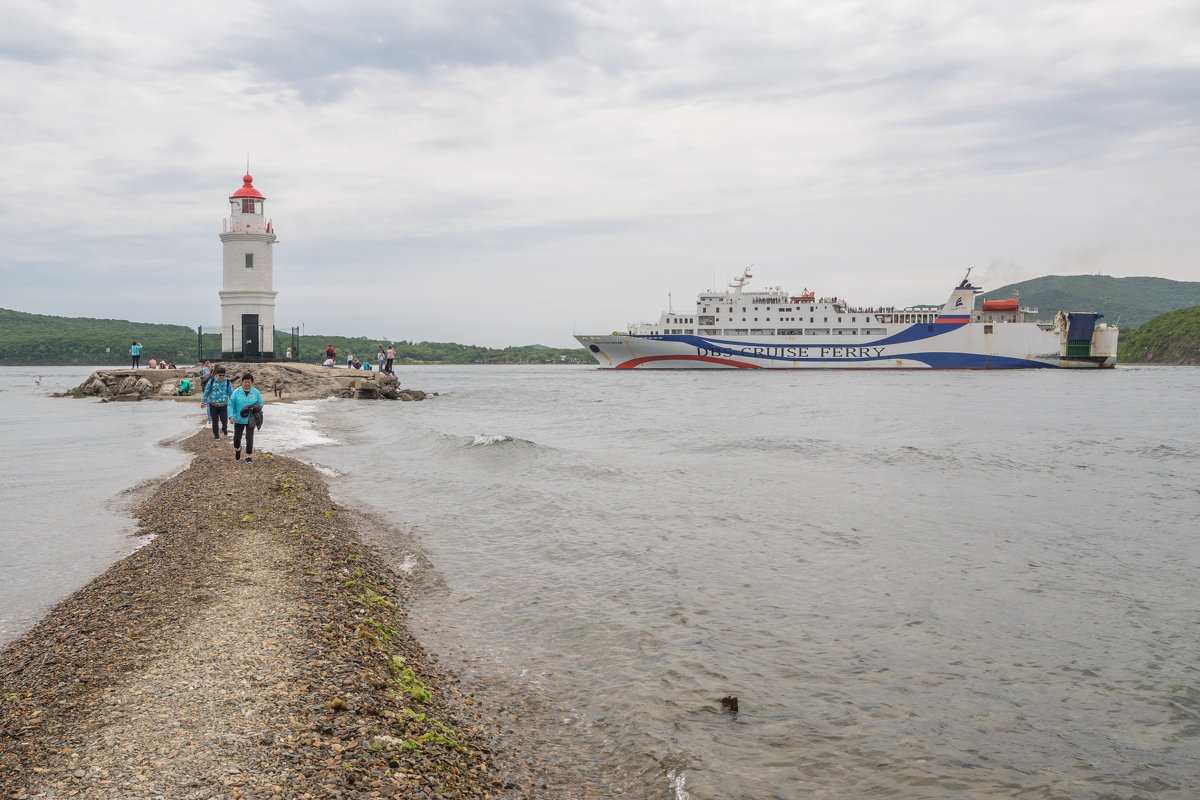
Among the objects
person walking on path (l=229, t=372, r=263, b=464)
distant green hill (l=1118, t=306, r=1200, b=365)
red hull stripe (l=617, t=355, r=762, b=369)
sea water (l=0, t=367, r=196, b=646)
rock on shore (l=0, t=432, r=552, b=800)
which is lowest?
sea water (l=0, t=367, r=196, b=646)

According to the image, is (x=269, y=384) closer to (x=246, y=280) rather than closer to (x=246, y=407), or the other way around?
(x=246, y=280)

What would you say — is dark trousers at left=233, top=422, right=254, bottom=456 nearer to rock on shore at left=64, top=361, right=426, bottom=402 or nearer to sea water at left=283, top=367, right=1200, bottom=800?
sea water at left=283, top=367, right=1200, bottom=800

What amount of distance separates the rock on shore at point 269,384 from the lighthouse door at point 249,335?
1.17 m

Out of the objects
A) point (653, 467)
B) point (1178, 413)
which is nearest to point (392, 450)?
point (653, 467)

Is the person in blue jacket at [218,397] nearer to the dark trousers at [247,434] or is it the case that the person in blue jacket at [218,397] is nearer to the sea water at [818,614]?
the sea water at [818,614]

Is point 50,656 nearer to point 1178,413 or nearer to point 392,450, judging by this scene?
point 392,450

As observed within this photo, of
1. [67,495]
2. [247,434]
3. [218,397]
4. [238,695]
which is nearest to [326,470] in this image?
[247,434]

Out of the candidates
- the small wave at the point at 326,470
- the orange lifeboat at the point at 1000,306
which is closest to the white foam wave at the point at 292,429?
the small wave at the point at 326,470

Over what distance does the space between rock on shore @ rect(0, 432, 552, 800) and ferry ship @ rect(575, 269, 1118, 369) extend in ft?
230

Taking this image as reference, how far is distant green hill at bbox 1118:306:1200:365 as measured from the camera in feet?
362

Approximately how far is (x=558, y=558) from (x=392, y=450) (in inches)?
490

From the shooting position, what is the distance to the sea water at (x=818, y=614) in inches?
179

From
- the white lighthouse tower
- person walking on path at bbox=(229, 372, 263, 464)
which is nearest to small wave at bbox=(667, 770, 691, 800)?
person walking on path at bbox=(229, 372, 263, 464)

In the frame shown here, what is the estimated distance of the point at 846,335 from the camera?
247ft
